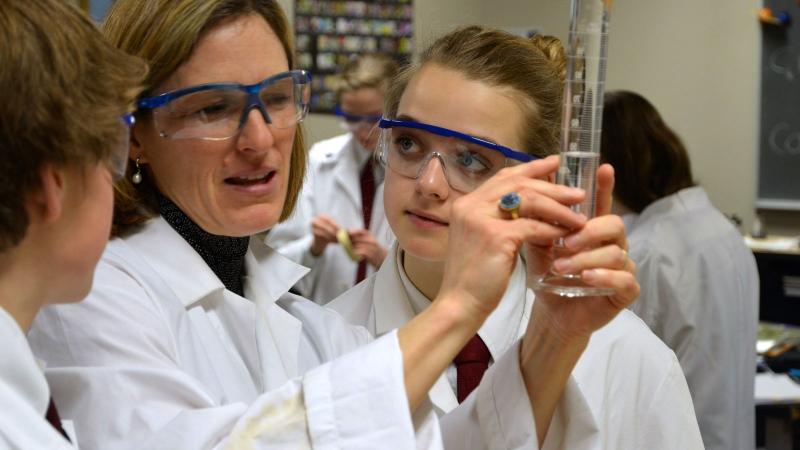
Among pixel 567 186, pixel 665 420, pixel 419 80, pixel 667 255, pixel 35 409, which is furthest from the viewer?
pixel 667 255

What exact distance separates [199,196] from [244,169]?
76mm

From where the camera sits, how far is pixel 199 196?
1.37m

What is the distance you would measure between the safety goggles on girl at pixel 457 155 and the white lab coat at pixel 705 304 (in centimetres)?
174

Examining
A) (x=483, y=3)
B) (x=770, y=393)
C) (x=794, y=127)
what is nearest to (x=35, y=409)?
(x=770, y=393)

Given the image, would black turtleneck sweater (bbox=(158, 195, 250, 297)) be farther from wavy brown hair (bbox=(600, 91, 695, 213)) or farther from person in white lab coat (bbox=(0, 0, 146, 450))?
wavy brown hair (bbox=(600, 91, 695, 213))

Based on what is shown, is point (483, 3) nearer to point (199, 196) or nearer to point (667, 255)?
point (667, 255)

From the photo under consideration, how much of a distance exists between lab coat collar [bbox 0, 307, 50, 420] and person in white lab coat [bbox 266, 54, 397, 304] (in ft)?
8.24

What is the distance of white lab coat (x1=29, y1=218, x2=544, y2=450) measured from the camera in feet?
3.47

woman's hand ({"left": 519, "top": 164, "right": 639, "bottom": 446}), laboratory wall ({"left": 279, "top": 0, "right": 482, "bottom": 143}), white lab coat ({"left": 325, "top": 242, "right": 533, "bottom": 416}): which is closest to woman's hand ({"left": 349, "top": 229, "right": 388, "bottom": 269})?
laboratory wall ({"left": 279, "top": 0, "right": 482, "bottom": 143})

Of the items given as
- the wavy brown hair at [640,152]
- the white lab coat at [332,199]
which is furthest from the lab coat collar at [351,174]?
the wavy brown hair at [640,152]

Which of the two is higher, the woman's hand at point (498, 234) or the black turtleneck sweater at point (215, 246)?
the woman's hand at point (498, 234)

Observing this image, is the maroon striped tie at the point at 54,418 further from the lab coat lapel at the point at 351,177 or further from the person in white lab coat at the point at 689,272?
the lab coat lapel at the point at 351,177

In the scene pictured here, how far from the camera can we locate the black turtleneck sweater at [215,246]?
1410mm

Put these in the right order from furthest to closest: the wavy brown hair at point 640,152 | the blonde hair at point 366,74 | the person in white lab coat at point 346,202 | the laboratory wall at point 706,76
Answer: the laboratory wall at point 706,76, the blonde hair at point 366,74, the person in white lab coat at point 346,202, the wavy brown hair at point 640,152
